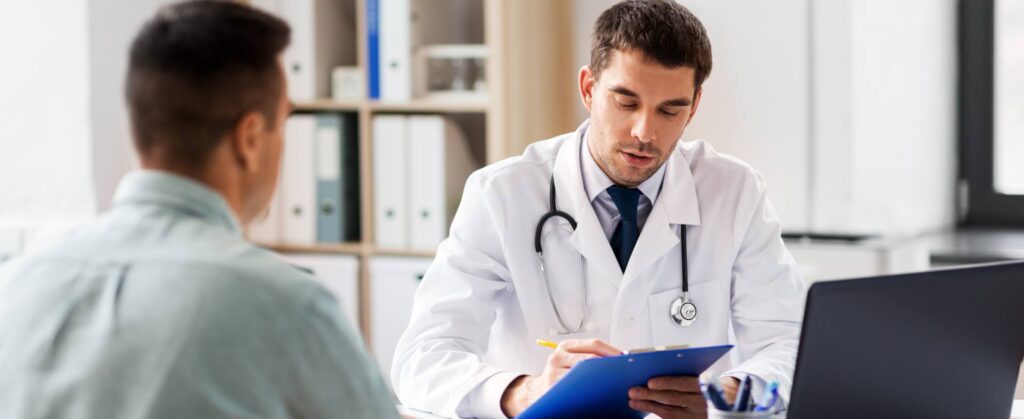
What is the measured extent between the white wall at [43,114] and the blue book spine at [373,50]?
780mm

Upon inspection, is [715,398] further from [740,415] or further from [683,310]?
[683,310]

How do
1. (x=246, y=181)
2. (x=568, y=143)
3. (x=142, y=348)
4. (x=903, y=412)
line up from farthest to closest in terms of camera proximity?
(x=568, y=143) → (x=903, y=412) → (x=246, y=181) → (x=142, y=348)

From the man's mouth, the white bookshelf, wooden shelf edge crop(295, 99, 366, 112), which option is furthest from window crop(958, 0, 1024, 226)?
the man's mouth

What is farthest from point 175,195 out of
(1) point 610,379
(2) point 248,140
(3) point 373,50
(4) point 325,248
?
(4) point 325,248

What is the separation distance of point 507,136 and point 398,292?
1.81 ft

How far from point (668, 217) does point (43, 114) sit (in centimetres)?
219

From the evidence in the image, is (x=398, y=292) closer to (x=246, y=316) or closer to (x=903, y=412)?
(x=903, y=412)

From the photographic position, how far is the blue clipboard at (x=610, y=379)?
134cm

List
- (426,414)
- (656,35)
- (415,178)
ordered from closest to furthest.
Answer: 1. (426,414)
2. (656,35)
3. (415,178)

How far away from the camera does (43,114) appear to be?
11.1ft

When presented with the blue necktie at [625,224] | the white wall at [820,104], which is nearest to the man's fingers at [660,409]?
the blue necktie at [625,224]

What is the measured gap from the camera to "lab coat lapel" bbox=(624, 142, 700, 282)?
1858mm

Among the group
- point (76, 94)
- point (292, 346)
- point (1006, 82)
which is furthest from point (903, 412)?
point (76, 94)

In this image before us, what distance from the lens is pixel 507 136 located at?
10.7 ft
